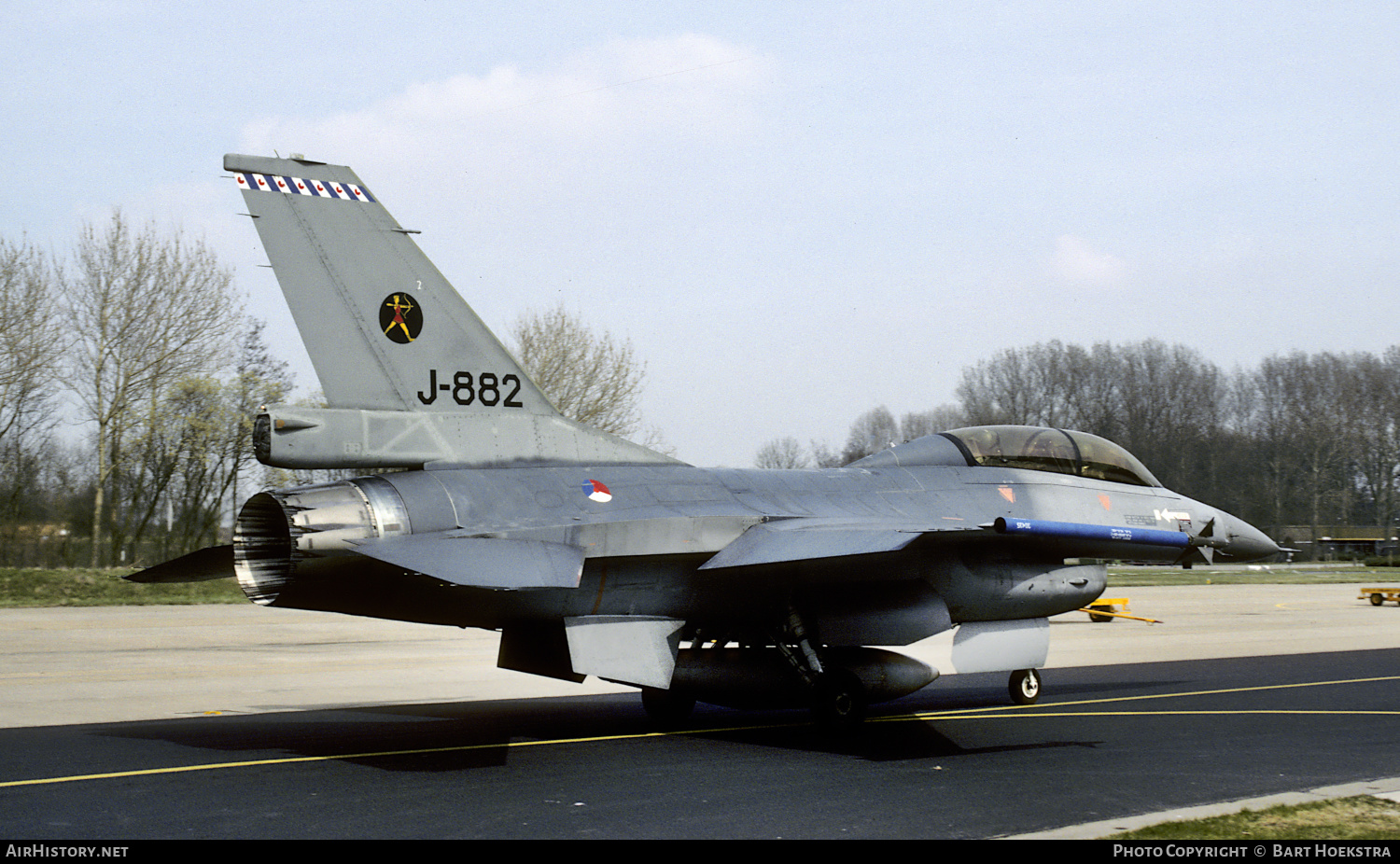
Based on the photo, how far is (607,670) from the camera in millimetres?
9422

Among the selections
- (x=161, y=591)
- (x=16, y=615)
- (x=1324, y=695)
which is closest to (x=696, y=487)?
(x=1324, y=695)

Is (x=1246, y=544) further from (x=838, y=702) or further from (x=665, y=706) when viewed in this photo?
(x=665, y=706)

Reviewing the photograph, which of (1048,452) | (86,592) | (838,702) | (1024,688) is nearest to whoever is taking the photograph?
(838,702)

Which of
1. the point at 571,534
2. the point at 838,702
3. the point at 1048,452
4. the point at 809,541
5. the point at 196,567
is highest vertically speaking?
the point at 1048,452

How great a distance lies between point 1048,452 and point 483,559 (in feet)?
23.4

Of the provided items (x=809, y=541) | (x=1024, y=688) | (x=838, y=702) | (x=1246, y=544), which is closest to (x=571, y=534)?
(x=809, y=541)

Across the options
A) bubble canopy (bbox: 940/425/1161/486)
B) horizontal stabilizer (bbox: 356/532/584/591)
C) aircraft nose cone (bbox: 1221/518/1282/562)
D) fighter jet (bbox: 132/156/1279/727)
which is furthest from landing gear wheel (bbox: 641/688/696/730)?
aircraft nose cone (bbox: 1221/518/1282/562)

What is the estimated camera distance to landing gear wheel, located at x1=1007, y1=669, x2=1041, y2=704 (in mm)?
12953

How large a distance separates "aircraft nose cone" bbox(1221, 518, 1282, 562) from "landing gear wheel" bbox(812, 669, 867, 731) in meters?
5.48

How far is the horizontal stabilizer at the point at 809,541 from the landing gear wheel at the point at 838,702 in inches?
58.6

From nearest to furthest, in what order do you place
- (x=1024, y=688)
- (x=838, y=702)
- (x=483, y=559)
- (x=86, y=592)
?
(x=483, y=559) < (x=838, y=702) < (x=1024, y=688) < (x=86, y=592)

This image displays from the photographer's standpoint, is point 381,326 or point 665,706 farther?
point 665,706

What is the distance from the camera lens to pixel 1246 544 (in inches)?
529
